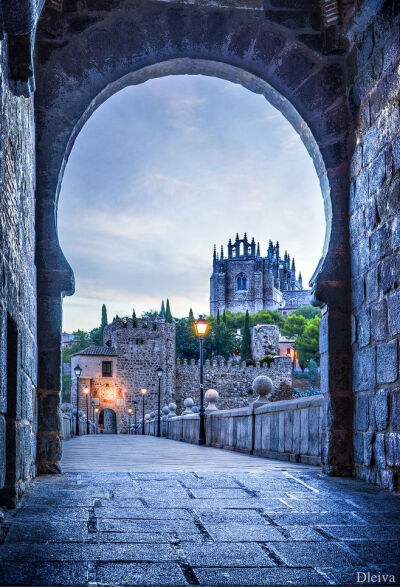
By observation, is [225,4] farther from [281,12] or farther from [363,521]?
[363,521]

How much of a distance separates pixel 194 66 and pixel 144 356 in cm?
4980

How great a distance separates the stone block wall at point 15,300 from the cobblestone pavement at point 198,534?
0.26m

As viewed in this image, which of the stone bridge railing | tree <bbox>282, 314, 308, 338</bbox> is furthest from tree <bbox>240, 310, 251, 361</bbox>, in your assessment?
the stone bridge railing

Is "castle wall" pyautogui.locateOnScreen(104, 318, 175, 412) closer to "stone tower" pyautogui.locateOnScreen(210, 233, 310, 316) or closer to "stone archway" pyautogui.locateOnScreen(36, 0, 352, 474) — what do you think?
"stone archway" pyautogui.locateOnScreen(36, 0, 352, 474)

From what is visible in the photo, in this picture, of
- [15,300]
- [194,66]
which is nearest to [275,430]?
[194,66]

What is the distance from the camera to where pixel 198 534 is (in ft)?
10.4

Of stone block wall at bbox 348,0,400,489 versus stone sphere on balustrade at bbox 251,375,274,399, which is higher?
stone block wall at bbox 348,0,400,489

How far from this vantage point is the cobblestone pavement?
2.49m

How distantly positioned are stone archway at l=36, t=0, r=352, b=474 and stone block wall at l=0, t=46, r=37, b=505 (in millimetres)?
778

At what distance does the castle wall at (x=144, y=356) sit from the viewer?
54906 millimetres

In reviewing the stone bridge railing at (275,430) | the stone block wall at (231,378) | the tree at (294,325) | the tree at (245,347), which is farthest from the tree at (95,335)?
the stone bridge railing at (275,430)

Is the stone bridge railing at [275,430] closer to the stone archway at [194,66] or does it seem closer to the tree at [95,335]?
the stone archway at [194,66]

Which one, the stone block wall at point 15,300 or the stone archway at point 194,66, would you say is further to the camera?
the stone archway at point 194,66

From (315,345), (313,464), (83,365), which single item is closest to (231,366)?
(83,365)
